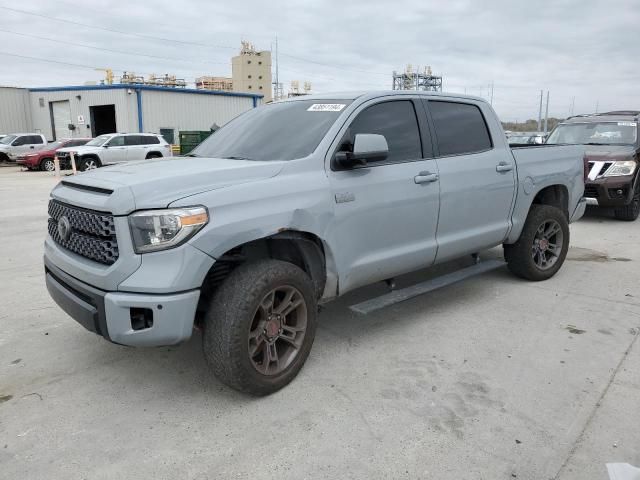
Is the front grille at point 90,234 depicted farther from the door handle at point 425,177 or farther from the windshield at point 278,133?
the door handle at point 425,177

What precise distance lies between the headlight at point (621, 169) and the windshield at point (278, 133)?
7.07m

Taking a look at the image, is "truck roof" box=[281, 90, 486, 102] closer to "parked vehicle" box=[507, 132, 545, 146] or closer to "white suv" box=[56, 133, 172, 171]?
"parked vehicle" box=[507, 132, 545, 146]

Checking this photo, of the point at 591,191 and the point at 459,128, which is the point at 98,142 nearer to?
the point at 591,191

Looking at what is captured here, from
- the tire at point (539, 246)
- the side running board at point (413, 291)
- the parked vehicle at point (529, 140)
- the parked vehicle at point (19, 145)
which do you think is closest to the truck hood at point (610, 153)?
the parked vehicle at point (529, 140)

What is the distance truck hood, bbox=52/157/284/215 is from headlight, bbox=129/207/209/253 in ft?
0.17

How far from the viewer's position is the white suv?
22.2 m

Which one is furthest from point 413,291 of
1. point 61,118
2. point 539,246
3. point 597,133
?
point 61,118

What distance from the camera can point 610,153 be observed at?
9.30 m

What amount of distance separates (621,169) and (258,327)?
8321mm

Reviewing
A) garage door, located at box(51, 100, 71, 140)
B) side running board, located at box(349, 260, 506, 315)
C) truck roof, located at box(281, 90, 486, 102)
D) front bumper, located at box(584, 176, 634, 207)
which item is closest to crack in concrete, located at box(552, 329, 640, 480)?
side running board, located at box(349, 260, 506, 315)

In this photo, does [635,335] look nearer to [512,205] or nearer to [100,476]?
[512,205]

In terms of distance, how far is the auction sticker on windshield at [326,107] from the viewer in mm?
3873

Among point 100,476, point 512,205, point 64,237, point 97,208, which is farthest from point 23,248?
point 512,205

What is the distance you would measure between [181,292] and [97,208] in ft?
2.26
